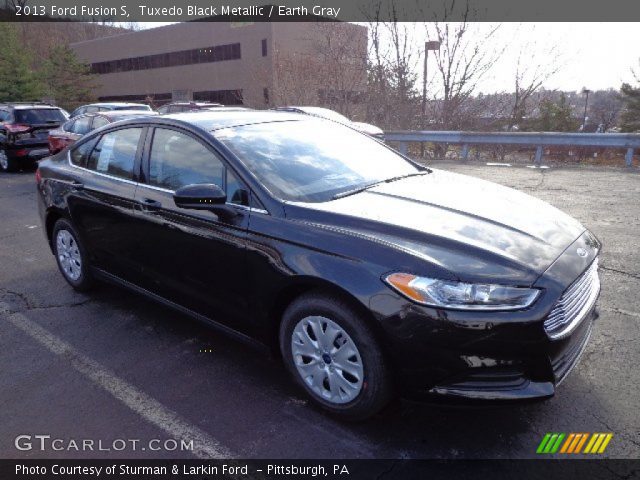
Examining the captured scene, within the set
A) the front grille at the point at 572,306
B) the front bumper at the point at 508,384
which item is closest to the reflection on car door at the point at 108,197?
the front bumper at the point at 508,384

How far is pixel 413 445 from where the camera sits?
249 centimetres

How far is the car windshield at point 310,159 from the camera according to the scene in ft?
9.99

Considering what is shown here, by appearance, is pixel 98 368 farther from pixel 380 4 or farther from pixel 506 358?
pixel 380 4

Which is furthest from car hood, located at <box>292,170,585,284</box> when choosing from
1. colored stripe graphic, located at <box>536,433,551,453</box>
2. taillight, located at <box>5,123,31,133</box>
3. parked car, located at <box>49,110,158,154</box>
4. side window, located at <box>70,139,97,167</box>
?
taillight, located at <box>5,123,31,133</box>

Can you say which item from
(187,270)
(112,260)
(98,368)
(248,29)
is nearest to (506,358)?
(187,270)

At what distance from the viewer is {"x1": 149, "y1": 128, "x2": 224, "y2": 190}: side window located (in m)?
→ 3.17

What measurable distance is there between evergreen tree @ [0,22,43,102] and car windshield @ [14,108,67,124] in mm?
21653

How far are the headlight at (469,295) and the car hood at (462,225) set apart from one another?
0.17 ft

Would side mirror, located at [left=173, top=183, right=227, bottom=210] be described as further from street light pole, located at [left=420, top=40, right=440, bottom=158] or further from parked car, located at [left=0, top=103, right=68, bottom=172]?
street light pole, located at [left=420, top=40, right=440, bottom=158]

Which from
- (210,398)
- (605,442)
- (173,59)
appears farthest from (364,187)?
(173,59)

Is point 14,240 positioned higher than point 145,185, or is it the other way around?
point 145,185

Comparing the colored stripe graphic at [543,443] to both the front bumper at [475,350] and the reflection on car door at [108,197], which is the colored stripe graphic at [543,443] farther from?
the reflection on car door at [108,197]

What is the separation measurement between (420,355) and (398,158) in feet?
7.23

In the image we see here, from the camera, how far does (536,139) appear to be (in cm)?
1199
